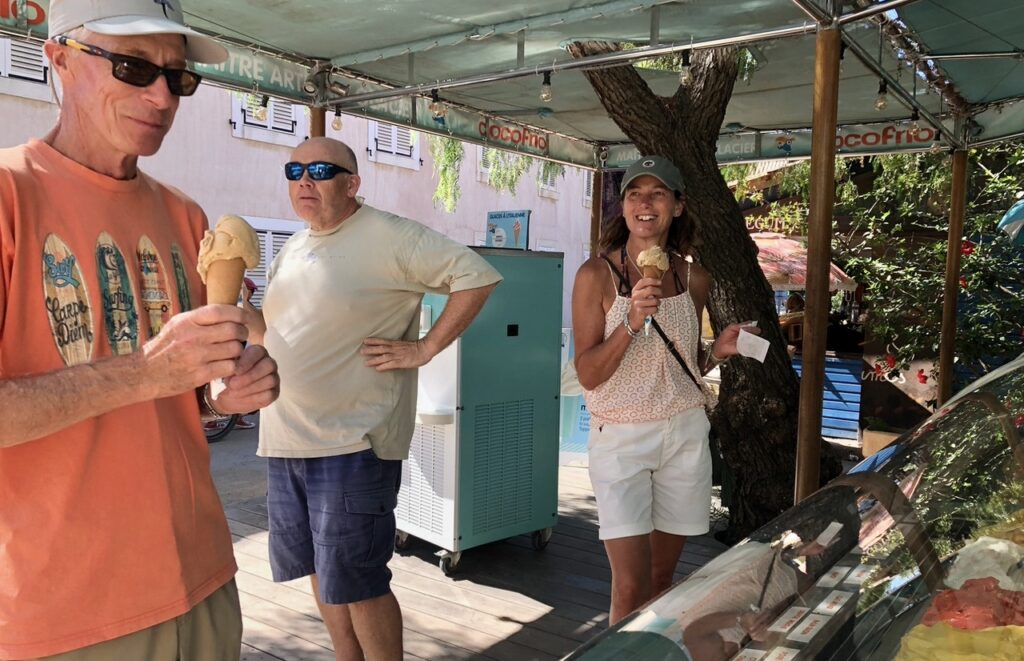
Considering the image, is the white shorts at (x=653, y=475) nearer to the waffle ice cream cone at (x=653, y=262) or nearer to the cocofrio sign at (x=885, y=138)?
the waffle ice cream cone at (x=653, y=262)

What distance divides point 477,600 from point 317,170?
2.59m

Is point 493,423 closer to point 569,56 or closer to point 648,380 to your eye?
point 648,380

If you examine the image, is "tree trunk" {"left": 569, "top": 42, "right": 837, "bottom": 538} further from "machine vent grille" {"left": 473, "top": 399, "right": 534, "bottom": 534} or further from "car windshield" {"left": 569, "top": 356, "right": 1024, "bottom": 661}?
"car windshield" {"left": 569, "top": 356, "right": 1024, "bottom": 661}

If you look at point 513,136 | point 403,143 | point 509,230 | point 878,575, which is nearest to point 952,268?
point 513,136

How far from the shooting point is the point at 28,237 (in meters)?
1.41

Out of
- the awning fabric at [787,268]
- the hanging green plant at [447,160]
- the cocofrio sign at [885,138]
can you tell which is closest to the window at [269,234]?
the hanging green plant at [447,160]

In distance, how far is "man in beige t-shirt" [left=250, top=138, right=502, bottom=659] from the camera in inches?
112

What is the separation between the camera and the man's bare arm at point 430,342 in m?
2.90

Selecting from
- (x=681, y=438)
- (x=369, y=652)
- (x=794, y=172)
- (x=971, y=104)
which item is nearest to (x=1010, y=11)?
(x=971, y=104)

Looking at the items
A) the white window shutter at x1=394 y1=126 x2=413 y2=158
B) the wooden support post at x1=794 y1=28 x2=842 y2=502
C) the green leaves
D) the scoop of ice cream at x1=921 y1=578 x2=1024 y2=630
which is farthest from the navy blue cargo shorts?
the white window shutter at x1=394 y1=126 x2=413 y2=158

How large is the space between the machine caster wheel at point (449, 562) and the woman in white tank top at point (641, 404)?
2012 millimetres

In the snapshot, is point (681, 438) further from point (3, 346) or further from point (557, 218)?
point (557, 218)

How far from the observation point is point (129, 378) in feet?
4.43

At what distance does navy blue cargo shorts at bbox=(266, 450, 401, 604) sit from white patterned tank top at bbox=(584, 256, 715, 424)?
90cm
